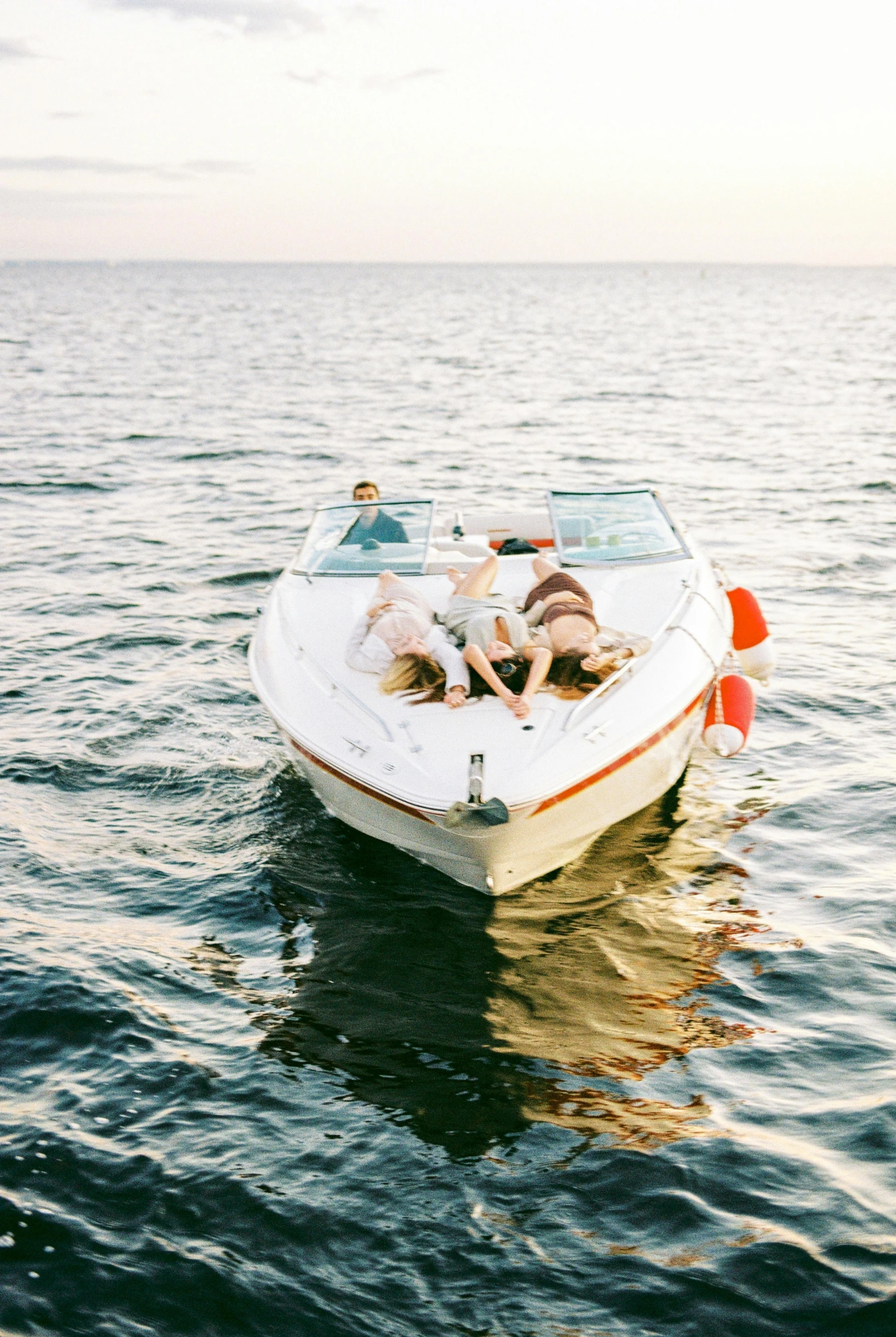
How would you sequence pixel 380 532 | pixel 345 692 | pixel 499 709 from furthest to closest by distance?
pixel 380 532 → pixel 345 692 → pixel 499 709

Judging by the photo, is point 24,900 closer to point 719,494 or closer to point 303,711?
point 303,711

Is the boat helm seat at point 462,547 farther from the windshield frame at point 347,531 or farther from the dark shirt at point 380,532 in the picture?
the dark shirt at point 380,532

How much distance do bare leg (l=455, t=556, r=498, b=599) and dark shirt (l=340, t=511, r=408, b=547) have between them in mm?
1713

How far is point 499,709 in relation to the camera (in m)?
6.39

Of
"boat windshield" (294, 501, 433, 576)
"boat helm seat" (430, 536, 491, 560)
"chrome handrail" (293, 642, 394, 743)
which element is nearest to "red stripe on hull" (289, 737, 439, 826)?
"chrome handrail" (293, 642, 394, 743)

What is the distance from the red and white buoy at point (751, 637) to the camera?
8.80m

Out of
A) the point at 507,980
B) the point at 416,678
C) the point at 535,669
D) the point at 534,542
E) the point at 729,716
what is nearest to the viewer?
the point at 507,980

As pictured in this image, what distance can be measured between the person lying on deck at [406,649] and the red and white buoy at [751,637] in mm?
2829

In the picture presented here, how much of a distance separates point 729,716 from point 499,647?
173 cm

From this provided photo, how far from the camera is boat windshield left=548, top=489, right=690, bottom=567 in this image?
8.67 metres

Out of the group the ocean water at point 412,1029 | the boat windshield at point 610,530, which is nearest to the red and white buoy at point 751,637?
the boat windshield at point 610,530

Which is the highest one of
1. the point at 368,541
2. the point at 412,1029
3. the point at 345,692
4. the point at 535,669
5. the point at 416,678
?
the point at 368,541

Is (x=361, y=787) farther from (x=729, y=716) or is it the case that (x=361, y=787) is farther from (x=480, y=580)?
(x=729, y=716)

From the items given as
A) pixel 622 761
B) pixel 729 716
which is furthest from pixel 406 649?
pixel 729 716
